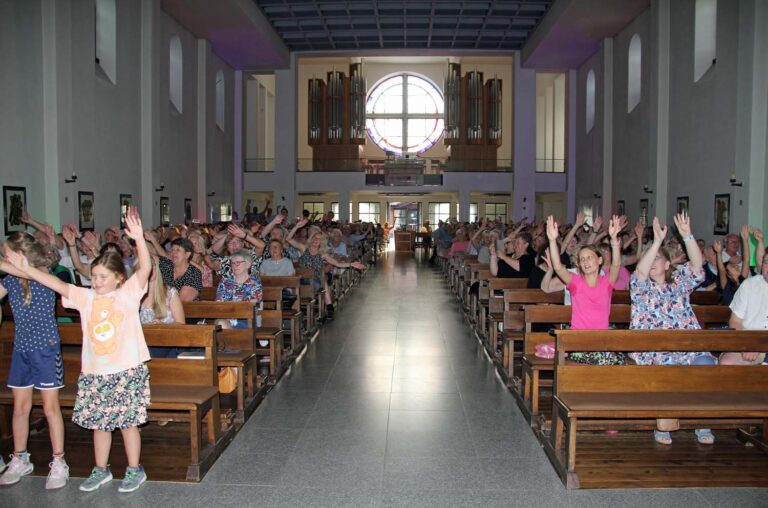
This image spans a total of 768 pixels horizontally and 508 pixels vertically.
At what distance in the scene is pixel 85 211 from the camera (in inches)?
519

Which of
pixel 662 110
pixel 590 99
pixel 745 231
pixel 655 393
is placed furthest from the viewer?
pixel 590 99

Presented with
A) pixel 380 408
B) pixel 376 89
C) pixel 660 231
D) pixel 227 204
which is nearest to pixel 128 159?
pixel 227 204

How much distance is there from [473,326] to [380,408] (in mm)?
4244

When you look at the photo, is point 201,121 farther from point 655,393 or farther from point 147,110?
point 655,393

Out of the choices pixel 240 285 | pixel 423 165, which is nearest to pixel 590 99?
pixel 423 165

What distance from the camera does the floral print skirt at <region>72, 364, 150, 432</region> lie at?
407 cm

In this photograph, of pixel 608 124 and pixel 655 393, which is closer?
pixel 655 393

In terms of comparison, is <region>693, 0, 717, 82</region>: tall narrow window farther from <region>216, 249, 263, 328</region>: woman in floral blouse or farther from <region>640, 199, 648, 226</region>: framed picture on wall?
<region>216, 249, 263, 328</region>: woman in floral blouse

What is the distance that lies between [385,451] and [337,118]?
2665 centimetres

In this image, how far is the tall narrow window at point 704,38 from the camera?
45.6 feet

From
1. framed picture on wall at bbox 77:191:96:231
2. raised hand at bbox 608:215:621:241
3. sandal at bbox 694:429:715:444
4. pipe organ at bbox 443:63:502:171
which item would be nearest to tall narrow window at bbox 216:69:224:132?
pipe organ at bbox 443:63:502:171

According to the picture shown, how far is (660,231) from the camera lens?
5059 millimetres

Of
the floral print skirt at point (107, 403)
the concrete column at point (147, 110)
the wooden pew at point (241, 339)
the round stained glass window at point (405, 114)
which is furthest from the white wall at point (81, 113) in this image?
the round stained glass window at point (405, 114)

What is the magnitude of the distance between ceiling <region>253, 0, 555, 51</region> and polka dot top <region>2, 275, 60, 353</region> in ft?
61.2
